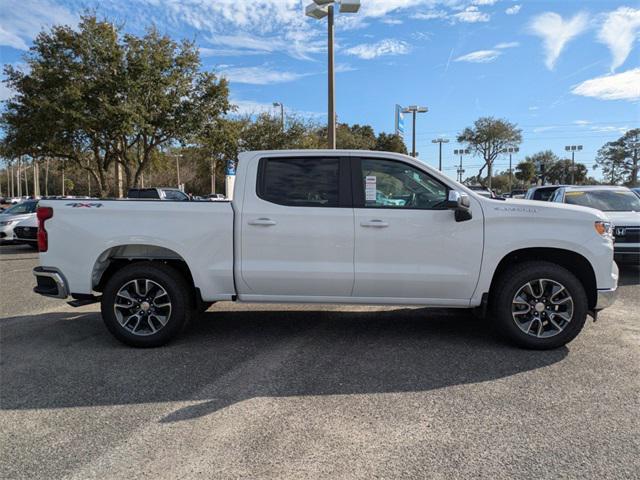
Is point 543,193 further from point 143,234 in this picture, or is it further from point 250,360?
point 143,234

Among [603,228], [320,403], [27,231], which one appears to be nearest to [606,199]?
[603,228]

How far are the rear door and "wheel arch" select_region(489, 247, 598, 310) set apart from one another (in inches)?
62.1

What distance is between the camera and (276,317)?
6.24 metres

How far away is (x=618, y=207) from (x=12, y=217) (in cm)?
1625

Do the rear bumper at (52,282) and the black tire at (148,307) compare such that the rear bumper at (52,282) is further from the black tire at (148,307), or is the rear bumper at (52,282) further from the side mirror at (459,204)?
the side mirror at (459,204)

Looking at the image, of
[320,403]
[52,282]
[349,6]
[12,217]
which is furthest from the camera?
[12,217]

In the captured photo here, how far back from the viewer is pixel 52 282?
5008 mm

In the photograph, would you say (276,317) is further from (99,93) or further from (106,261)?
(99,93)

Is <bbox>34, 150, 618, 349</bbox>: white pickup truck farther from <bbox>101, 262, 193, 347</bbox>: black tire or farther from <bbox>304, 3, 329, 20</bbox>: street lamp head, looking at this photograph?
<bbox>304, 3, 329, 20</bbox>: street lamp head

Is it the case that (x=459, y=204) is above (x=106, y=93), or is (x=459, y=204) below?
below

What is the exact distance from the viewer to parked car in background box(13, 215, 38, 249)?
1377 cm

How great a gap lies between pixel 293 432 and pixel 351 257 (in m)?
1.93

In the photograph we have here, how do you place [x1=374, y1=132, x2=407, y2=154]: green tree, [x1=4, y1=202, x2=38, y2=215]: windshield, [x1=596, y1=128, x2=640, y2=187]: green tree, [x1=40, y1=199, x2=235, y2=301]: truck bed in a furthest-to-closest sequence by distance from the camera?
[x1=596, y1=128, x2=640, y2=187]: green tree, [x1=374, y1=132, x2=407, y2=154]: green tree, [x1=4, y1=202, x2=38, y2=215]: windshield, [x1=40, y1=199, x2=235, y2=301]: truck bed

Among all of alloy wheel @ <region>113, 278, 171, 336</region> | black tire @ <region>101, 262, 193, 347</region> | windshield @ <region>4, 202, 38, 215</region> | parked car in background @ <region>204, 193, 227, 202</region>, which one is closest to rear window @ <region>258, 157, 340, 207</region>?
parked car in background @ <region>204, 193, 227, 202</region>
